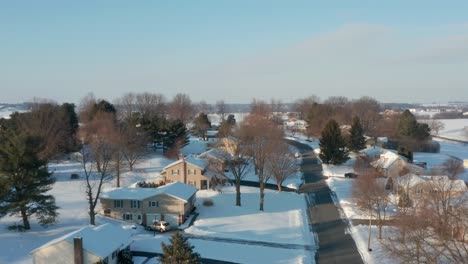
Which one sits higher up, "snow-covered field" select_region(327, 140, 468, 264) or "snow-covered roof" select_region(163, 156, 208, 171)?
"snow-covered roof" select_region(163, 156, 208, 171)

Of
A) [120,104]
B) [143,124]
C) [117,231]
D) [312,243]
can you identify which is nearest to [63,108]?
[143,124]

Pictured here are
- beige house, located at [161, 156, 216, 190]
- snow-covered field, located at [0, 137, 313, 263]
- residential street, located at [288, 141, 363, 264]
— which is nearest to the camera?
snow-covered field, located at [0, 137, 313, 263]

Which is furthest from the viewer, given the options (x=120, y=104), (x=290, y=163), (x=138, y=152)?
(x=120, y=104)

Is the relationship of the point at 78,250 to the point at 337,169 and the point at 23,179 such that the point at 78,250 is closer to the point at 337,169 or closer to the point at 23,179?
the point at 23,179

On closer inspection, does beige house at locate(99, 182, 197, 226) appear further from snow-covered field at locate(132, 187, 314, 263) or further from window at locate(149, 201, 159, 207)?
snow-covered field at locate(132, 187, 314, 263)

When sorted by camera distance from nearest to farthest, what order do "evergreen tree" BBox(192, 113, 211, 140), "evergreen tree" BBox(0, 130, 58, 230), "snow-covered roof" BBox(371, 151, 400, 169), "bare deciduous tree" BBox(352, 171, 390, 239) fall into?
"evergreen tree" BBox(0, 130, 58, 230)
"bare deciduous tree" BBox(352, 171, 390, 239)
"snow-covered roof" BBox(371, 151, 400, 169)
"evergreen tree" BBox(192, 113, 211, 140)

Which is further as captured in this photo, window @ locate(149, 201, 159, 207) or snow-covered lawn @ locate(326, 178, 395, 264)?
window @ locate(149, 201, 159, 207)

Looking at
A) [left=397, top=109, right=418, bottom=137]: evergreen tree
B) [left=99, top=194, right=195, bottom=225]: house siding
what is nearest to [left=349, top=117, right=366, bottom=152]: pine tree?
[left=397, top=109, right=418, bottom=137]: evergreen tree

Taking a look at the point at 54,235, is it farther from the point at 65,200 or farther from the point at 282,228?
the point at 282,228
